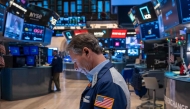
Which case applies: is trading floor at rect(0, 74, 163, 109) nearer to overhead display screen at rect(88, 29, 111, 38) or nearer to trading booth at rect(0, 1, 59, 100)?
trading booth at rect(0, 1, 59, 100)

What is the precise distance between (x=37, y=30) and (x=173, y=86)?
718 cm

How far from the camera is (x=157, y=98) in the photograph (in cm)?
743

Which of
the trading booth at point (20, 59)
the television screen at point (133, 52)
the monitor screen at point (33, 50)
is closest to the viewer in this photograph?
the trading booth at point (20, 59)

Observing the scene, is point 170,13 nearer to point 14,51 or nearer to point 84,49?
point 84,49

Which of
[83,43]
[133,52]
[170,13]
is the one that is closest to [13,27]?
[170,13]

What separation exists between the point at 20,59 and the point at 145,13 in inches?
216

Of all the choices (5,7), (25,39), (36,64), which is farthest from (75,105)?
(25,39)

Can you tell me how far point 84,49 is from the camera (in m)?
1.16

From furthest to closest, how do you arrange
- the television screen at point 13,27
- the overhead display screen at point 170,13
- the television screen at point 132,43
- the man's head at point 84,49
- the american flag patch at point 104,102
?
the television screen at point 132,43, the television screen at point 13,27, the overhead display screen at point 170,13, the man's head at point 84,49, the american flag patch at point 104,102

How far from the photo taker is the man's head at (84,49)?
1.17 meters

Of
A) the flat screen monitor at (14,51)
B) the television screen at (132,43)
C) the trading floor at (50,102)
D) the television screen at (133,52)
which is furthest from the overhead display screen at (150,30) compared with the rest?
the television screen at (132,43)

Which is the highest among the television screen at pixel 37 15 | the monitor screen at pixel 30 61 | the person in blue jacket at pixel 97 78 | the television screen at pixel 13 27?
the television screen at pixel 37 15

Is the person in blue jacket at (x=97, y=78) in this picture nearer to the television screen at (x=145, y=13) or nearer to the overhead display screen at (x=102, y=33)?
the television screen at (x=145, y=13)

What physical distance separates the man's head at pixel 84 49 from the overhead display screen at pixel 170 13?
4.49 meters
